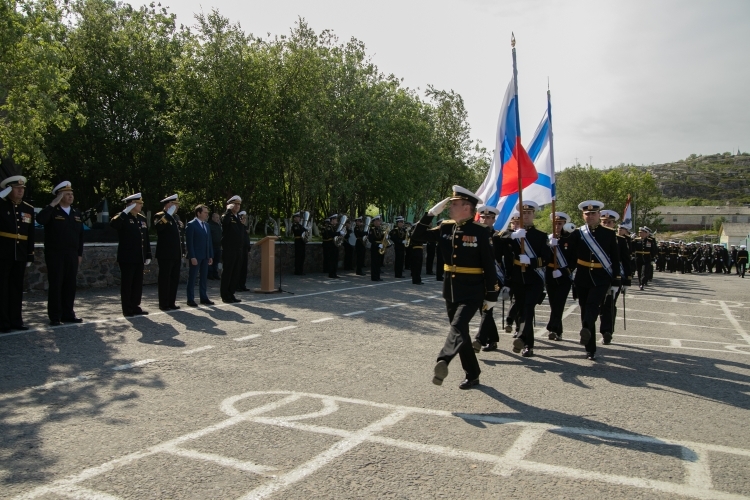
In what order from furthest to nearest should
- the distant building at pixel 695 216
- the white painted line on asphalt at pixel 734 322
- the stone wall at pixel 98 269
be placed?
the distant building at pixel 695 216 → the stone wall at pixel 98 269 → the white painted line on asphalt at pixel 734 322

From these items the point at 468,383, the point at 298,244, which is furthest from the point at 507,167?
the point at 298,244

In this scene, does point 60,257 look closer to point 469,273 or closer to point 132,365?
point 132,365

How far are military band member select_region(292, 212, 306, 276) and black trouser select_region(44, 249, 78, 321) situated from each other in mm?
10844

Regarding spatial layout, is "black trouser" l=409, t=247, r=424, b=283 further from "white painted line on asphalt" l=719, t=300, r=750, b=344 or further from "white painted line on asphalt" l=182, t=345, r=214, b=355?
"white painted line on asphalt" l=182, t=345, r=214, b=355

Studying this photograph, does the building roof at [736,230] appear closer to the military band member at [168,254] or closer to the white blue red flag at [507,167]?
the white blue red flag at [507,167]

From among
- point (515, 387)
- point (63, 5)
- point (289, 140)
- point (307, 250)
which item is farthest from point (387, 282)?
point (63, 5)

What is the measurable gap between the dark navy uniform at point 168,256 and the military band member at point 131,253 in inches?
17.6

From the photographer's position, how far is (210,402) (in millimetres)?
5887

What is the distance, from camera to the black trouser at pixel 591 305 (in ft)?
28.2

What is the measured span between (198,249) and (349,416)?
8198mm

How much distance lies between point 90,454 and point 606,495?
339 centimetres

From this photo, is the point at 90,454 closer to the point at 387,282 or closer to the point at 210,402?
the point at 210,402

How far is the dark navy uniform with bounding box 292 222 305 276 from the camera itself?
68.9 ft

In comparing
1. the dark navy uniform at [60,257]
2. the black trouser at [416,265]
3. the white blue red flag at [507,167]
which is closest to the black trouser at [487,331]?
the white blue red flag at [507,167]
